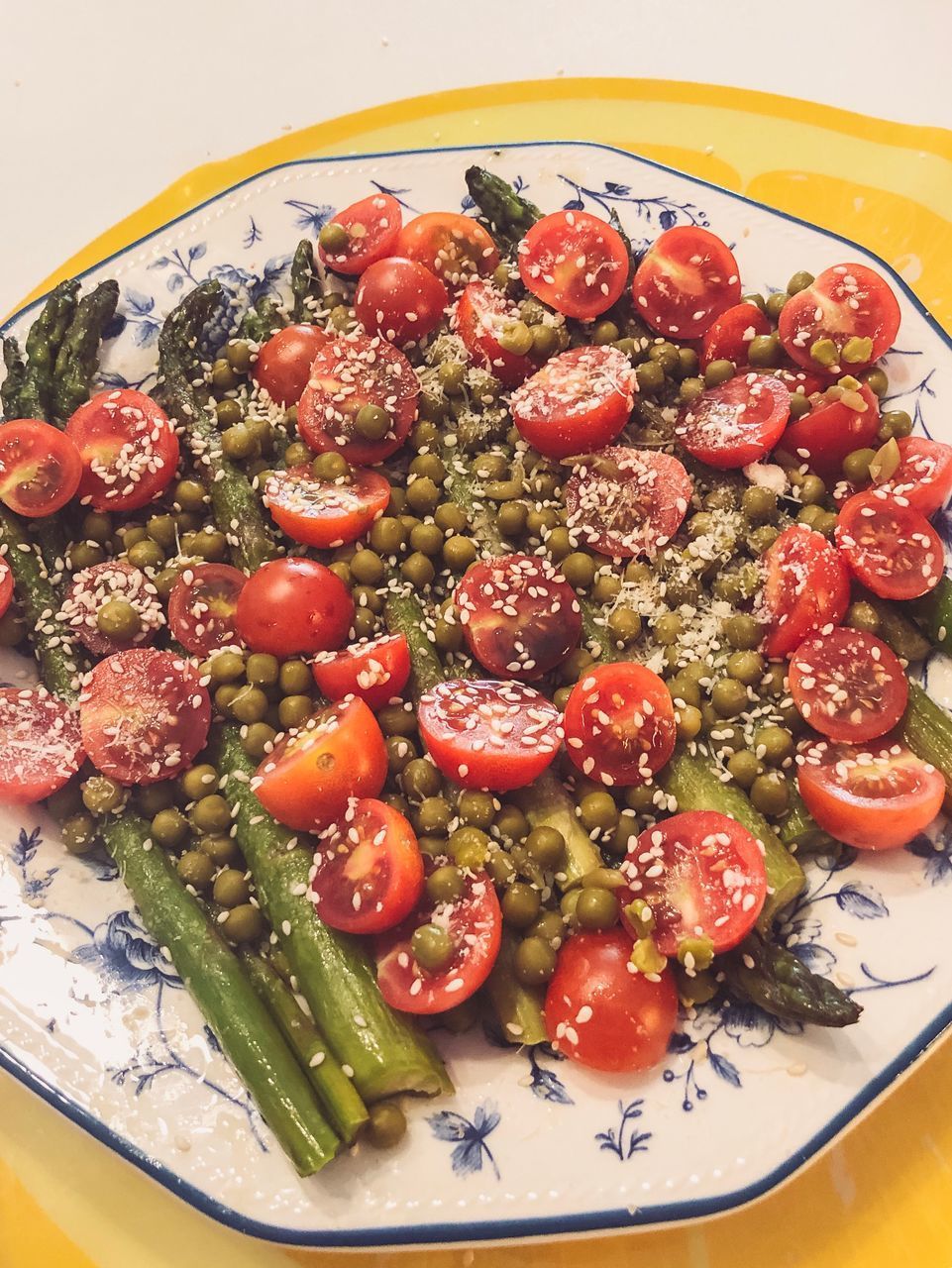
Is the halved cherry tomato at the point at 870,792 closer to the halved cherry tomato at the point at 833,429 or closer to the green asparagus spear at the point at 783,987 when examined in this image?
the green asparagus spear at the point at 783,987

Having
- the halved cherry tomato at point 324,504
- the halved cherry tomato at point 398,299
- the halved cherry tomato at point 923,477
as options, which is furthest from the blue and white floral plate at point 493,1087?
the halved cherry tomato at point 398,299

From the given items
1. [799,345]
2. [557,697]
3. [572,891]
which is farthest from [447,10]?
[572,891]

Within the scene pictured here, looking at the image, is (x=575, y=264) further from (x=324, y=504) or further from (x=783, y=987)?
(x=783, y=987)

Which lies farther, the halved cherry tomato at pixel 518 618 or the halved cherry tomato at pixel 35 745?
the halved cherry tomato at pixel 518 618

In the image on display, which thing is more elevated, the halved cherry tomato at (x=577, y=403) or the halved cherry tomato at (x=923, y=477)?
the halved cherry tomato at (x=577, y=403)

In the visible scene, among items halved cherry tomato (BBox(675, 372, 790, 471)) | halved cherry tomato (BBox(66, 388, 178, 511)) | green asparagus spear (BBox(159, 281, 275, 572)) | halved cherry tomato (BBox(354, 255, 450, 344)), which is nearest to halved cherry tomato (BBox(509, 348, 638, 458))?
halved cherry tomato (BBox(675, 372, 790, 471))

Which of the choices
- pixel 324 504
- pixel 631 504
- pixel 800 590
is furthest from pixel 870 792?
pixel 324 504

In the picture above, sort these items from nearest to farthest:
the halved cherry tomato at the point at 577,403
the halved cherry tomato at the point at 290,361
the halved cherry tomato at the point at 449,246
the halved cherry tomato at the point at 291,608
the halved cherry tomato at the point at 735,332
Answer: the halved cherry tomato at the point at 291,608, the halved cherry tomato at the point at 577,403, the halved cherry tomato at the point at 735,332, the halved cherry tomato at the point at 290,361, the halved cherry tomato at the point at 449,246
